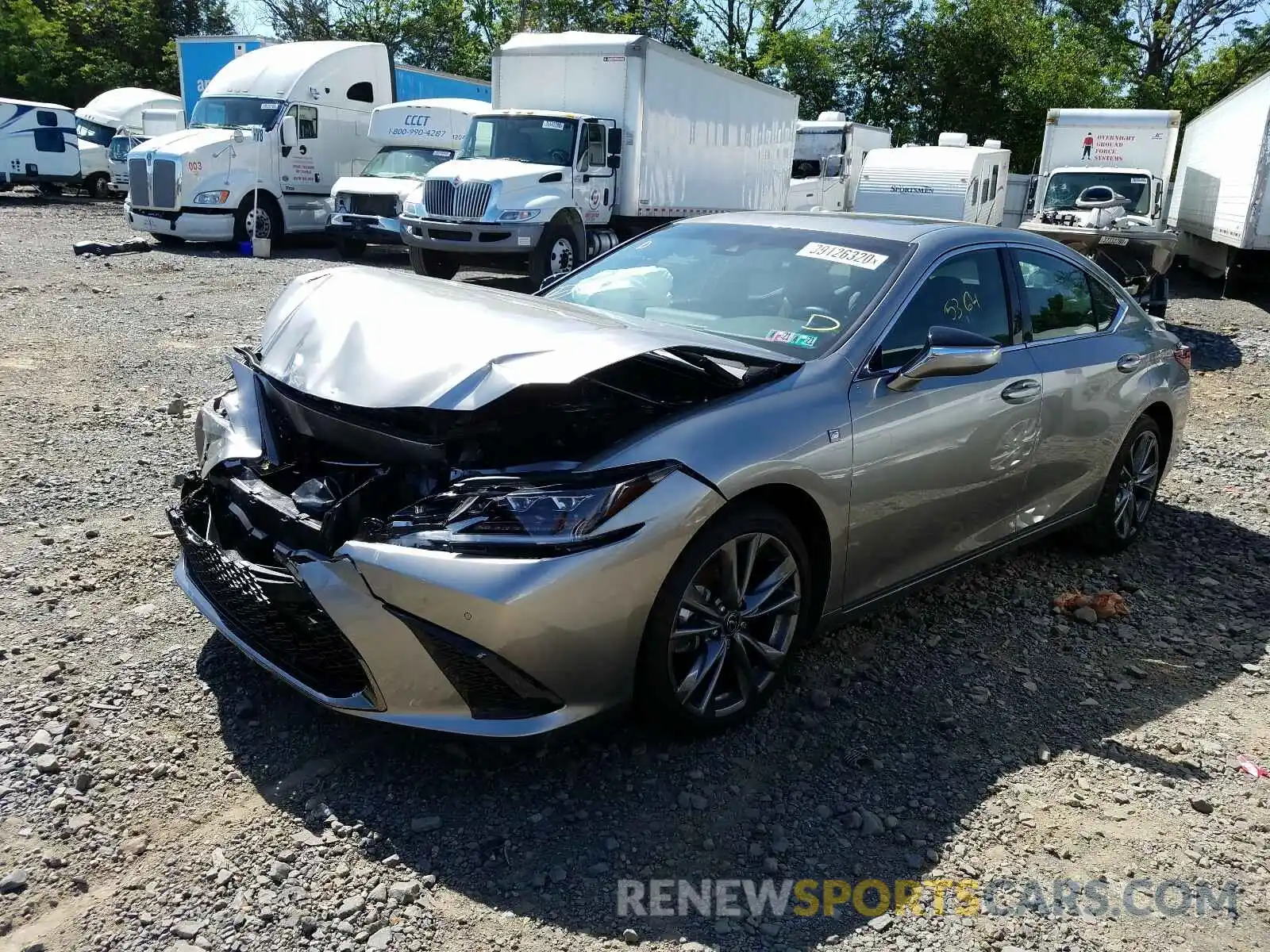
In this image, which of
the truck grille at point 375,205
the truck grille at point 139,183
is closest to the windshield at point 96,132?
the truck grille at point 139,183

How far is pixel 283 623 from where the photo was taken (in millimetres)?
3010

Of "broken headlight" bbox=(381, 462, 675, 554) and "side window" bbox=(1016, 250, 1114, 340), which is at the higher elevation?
"side window" bbox=(1016, 250, 1114, 340)

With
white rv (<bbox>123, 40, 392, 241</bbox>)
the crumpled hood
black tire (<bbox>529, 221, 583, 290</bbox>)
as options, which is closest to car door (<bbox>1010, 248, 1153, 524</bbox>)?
the crumpled hood

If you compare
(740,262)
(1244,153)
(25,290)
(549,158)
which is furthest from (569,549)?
(1244,153)

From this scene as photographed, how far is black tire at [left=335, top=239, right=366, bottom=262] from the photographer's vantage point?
56.7 ft

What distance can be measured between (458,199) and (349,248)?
4.61m

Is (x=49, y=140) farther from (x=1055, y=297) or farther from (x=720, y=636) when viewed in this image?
(x=720, y=636)

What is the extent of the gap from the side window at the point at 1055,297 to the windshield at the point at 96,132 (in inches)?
1176

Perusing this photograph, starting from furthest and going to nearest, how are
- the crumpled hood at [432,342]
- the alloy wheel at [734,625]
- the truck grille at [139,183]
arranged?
the truck grille at [139,183] → the alloy wheel at [734,625] → the crumpled hood at [432,342]

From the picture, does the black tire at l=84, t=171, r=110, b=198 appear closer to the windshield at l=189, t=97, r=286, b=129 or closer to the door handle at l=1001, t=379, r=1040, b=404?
the windshield at l=189, t=97, r=286, b=129

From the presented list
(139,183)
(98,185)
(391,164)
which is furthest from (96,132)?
(391,164)

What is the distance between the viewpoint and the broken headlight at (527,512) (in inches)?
110

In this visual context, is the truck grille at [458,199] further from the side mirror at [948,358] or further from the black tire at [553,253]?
the side mirror at [948,358]

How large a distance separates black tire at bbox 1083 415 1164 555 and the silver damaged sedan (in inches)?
27.8
